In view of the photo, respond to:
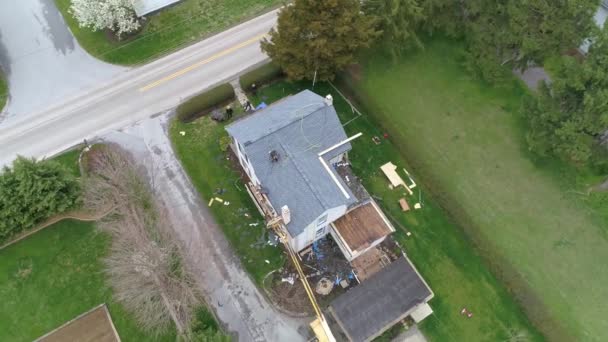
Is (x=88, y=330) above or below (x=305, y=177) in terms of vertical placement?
below

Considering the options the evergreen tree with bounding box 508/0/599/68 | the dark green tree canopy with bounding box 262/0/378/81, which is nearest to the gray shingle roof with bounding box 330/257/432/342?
the dark green tree canopy with bounding box 262/0/378/81

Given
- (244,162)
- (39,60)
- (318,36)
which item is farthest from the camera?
(39,60)

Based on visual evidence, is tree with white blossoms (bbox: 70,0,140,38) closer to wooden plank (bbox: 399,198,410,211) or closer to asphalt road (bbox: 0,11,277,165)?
asphalt road (bbox: 0,11,277,165)

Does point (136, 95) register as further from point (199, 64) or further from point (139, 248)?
point (139, 248)

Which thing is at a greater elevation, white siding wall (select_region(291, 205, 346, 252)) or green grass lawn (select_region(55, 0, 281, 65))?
green grass lawn (select_region(55, 0, 281, 65))

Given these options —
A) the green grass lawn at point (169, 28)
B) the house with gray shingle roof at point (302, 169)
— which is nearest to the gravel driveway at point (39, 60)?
the green grass lawn at point (169, 28)

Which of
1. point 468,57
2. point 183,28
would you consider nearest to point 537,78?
point 468,57

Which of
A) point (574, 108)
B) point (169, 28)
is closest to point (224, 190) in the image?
point (169, 28)
